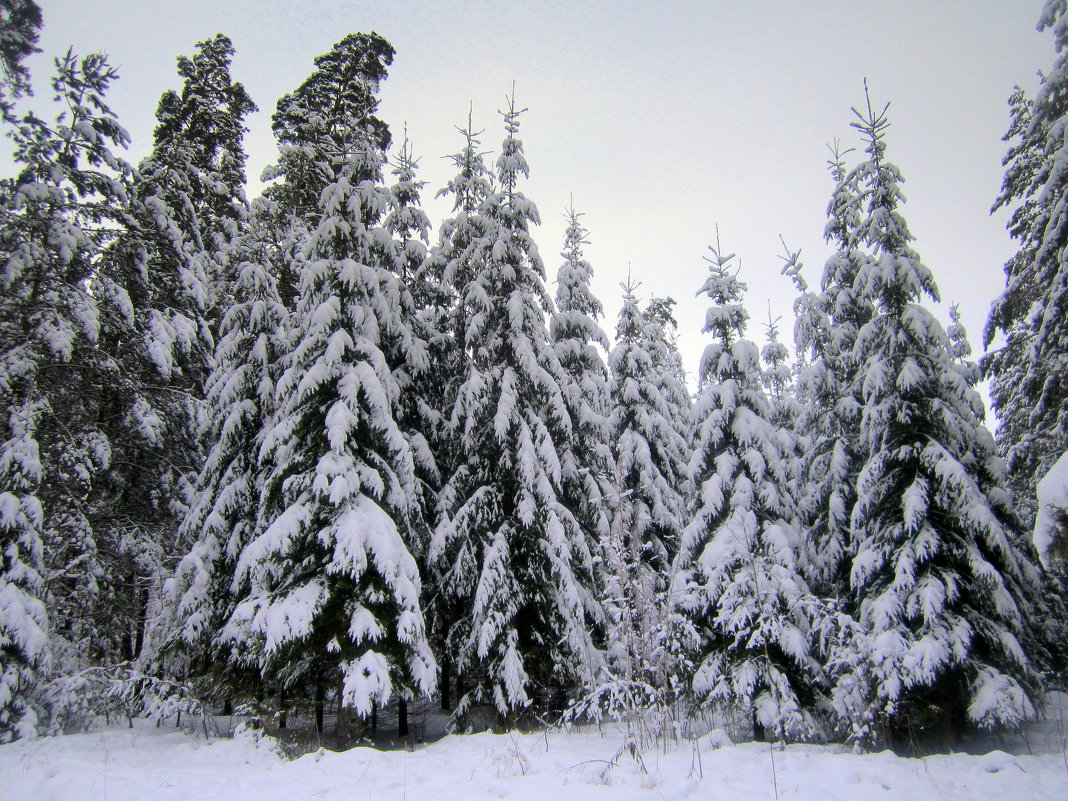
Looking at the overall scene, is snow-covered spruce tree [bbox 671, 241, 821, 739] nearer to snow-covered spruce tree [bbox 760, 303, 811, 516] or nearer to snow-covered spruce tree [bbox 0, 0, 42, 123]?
snow-covered spruce tree [bbox 760, 303, 811, 516]

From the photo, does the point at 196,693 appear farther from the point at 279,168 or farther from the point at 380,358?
the point at 279,168

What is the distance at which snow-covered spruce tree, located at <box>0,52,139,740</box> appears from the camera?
402 inches

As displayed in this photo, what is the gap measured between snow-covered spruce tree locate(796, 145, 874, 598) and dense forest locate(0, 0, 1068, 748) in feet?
0.31

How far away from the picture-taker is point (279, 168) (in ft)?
59.7

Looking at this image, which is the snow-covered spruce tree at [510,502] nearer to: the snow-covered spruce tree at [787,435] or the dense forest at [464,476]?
the dense forest at [464,476]

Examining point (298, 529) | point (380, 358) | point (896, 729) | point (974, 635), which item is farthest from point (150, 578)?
point (974, 635)

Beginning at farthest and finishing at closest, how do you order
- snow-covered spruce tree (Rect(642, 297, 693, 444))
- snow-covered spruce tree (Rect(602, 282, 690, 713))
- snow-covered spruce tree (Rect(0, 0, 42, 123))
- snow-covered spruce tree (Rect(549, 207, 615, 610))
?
snow-covered spruce tree (Rect(642, 297, 693, 444))
snow-covered spruce tree (Rect(602, 282, 690, 713))
snow-covered spruce tree (Rect(549, 207, 615, 610))
snow-covered spruce tree (Rect(0, 0, 42, 123))

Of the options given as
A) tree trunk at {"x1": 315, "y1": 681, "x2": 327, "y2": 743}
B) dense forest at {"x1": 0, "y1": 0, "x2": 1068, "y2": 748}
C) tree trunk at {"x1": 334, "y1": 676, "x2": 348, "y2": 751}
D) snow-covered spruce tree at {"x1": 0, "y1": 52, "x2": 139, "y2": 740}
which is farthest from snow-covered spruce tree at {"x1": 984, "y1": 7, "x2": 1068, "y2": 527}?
snow-covered spruce tree at {"x1": 0, "y1": 52, "x2": 139, "y2": 740}

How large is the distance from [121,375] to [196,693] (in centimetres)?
730

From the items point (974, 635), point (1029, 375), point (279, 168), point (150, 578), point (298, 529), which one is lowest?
point (974, 635)

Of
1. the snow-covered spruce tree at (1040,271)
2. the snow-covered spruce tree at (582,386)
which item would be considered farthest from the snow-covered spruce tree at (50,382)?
the snow-covered spruce tree at (1040,271)

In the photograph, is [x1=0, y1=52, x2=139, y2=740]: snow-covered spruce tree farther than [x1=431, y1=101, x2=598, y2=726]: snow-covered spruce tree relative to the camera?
No

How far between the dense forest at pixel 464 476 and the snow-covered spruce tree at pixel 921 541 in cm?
7

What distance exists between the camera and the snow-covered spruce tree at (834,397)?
13.9 meters
